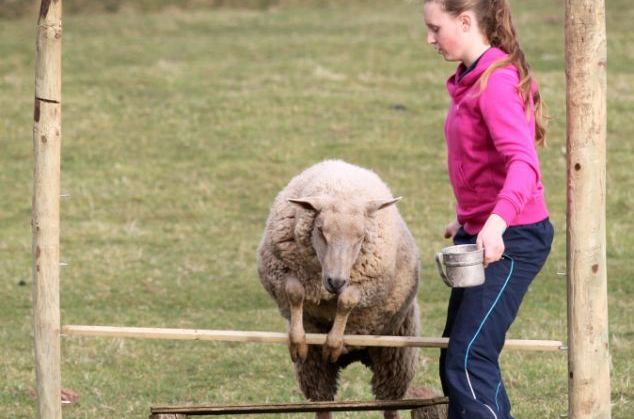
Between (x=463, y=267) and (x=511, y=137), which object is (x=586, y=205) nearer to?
(x=511, y=137)

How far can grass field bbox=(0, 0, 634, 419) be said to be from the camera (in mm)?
8453

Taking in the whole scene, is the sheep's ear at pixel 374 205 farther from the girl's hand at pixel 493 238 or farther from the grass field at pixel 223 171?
the grass field at pixel 223 171

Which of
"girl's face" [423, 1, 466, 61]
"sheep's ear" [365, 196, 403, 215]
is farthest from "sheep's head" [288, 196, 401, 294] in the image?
"girl's face" [423, 1, 466, 61]

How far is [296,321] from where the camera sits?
591 centimetres

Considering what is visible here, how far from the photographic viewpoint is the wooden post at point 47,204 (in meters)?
5.59

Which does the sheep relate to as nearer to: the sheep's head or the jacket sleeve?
the sheep's head

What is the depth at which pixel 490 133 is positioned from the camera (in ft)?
16.0

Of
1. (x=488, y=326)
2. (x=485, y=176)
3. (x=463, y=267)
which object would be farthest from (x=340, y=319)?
(x=463, y=267)

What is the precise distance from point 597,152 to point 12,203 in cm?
1023

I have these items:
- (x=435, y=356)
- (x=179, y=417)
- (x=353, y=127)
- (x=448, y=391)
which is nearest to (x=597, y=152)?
(x=448, y=391)

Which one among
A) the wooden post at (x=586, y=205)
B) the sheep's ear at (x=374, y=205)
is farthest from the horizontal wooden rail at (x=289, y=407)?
the sheep's ear at (x=374, y=205)

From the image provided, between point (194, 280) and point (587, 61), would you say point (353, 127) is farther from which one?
point (587, 61)


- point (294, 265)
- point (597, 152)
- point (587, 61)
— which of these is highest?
point (587, 61)

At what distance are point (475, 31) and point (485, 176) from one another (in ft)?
1.84
